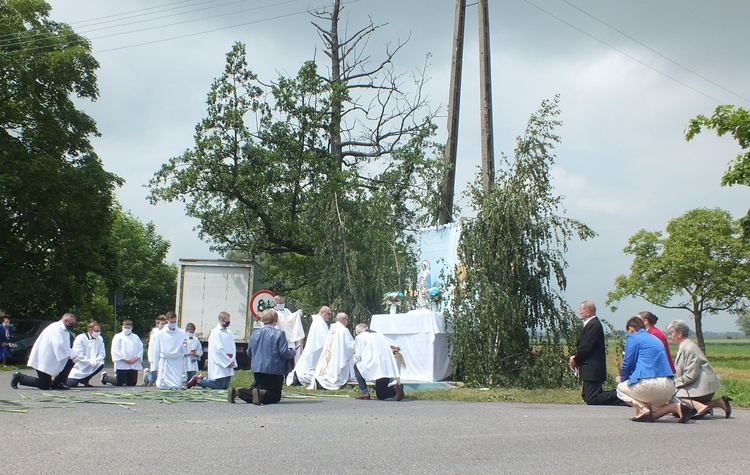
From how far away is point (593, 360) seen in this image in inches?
531

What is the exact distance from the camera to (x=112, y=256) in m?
35.5

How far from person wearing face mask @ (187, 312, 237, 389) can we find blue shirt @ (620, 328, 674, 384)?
873 cm

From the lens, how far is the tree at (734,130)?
75.2ft

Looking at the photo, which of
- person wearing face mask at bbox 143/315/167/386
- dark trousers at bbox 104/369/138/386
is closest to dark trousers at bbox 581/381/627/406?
person wearing face mask at bbox 143/315/167/386

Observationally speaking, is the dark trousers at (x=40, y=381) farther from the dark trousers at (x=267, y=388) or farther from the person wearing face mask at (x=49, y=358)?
the dark trousers at (x=267, y=388)

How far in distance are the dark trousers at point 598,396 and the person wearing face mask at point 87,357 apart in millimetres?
10722

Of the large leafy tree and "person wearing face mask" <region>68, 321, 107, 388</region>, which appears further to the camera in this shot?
the large leafy tree

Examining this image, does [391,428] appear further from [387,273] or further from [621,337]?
[387,273]

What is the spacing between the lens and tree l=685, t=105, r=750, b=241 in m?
22.9

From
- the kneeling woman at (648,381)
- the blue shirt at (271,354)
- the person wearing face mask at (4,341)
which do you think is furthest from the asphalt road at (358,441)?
the person wearing face mask at (4,341)

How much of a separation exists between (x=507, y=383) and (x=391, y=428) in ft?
25.3

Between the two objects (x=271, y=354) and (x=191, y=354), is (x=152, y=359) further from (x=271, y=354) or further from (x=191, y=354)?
(x=271, y=354)

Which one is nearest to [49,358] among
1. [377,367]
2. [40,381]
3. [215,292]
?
[40,381]

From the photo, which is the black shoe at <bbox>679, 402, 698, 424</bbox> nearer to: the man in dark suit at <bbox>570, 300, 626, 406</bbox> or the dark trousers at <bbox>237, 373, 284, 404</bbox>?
the man in dark suit at <bbox>570, 300, 626, 406</bbox>
